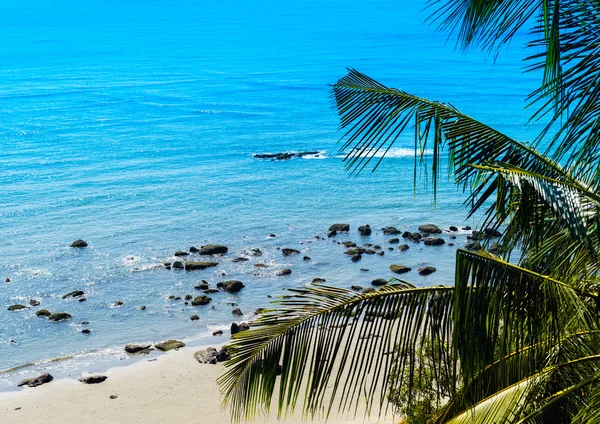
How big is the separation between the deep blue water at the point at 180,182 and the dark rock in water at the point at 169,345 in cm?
111

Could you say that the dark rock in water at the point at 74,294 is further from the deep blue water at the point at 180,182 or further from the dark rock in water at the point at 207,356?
the dark rock in water at the point at 207,356

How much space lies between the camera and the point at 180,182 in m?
63.8

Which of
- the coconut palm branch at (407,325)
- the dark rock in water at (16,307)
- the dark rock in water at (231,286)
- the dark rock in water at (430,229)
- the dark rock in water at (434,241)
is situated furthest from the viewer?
the dark rock in water at (430,229)

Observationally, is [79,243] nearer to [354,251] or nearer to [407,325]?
[354,251]

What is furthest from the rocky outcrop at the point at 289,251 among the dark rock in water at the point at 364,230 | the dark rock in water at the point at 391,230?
the dark rock in water at the point at 391,230

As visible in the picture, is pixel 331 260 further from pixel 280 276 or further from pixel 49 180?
pixel 49 180

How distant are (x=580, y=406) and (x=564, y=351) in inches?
36.0

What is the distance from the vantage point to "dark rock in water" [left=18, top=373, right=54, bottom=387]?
2808 centimetres

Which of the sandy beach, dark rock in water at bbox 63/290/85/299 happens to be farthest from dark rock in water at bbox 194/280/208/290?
the sandy beach

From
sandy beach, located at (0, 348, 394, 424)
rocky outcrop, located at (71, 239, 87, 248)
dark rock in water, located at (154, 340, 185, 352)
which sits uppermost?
rocky outcrop, located at (71, 239, 87, 248)

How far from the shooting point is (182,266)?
41844 mm

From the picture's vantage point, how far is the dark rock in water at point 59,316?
3472cm

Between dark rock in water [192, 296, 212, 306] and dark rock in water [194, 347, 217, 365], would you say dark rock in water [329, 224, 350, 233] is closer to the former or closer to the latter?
dark rock in water [192, 296, 212, 306]

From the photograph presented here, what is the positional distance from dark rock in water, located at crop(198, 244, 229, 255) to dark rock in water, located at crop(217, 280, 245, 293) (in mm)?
5905
